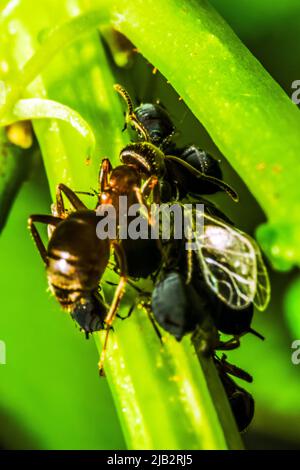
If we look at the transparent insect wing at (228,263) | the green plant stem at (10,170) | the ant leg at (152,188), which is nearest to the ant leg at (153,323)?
the transparent insect wing at (228,263)

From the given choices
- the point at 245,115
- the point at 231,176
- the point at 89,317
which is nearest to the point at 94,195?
the point at 89,317

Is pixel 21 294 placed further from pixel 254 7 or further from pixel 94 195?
pixel 254 7

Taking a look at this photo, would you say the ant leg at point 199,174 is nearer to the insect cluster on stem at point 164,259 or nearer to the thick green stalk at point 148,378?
the insect cluster on stem at point 164,259

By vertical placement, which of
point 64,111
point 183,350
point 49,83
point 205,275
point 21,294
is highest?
point 49,83

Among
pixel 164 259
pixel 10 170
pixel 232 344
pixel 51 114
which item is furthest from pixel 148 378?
pixel 10 170

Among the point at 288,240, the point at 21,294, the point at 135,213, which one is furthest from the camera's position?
the point at 21,294

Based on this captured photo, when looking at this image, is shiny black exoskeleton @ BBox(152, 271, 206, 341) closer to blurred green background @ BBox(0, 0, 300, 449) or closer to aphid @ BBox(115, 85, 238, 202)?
aphid @ BBox(115, 85, 238, 202)
